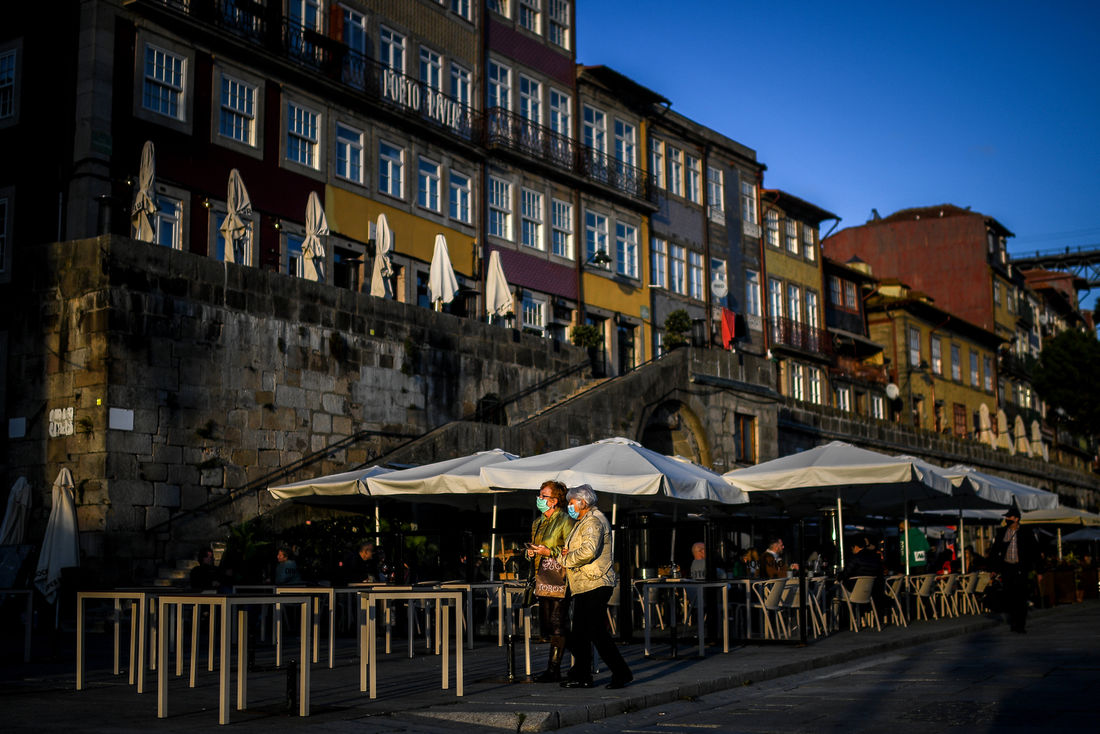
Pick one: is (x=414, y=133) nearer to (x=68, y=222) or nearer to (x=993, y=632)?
(x=68, y=222)

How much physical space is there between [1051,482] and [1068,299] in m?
26.0

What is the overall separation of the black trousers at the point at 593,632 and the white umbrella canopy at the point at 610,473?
3.79 m

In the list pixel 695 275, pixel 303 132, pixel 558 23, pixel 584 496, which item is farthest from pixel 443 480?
pixel 695 275

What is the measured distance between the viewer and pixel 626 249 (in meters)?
35.7

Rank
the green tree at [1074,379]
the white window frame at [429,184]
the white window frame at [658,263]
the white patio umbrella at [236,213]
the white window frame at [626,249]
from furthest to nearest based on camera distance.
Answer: the green tree at [1074,379]
the white window frame at [658,263]
the white window frame at [626,249]
the white window frame at [429,184]
the white patio umbrella at [236,213]

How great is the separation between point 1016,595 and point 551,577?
8567 mm

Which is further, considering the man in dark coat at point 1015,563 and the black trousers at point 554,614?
the man in dark coat at point 1015,563

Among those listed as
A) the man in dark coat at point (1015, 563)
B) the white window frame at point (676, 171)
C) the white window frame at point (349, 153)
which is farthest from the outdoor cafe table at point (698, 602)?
the white window frame at point (676, 171)

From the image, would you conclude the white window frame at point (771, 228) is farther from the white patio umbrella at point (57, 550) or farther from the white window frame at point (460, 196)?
the white patio umbrella at point (57, 550)

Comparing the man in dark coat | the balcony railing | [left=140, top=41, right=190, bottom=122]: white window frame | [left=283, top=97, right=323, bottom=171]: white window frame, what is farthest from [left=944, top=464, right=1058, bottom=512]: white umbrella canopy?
the balcony railing

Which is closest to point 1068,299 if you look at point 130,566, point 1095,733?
point 130,566

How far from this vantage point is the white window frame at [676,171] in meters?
38.4

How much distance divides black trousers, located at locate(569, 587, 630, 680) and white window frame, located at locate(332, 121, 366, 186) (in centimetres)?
1764

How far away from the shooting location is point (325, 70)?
2583 centimetres
